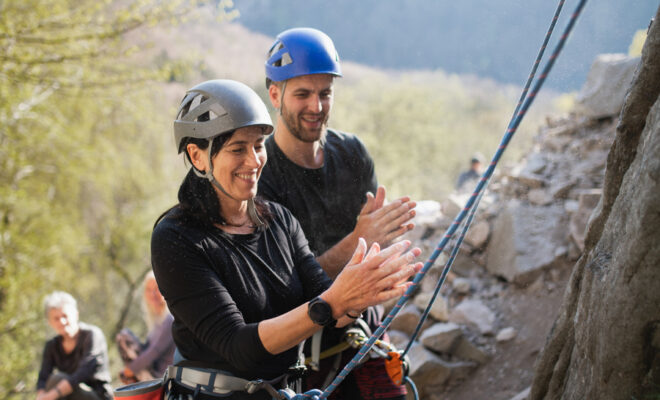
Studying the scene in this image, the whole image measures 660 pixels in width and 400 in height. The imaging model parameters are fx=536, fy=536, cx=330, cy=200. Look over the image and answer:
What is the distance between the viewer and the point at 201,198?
7.38 ft

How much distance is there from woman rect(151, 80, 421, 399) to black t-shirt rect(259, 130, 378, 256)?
18.3 inches

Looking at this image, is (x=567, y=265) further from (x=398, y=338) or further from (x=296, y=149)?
Result: (x=296, y=149)

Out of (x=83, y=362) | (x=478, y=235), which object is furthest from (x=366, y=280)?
(x=478, y=235)

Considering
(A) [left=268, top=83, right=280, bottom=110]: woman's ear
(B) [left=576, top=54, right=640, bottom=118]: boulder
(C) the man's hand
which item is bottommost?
(C) the man's hand

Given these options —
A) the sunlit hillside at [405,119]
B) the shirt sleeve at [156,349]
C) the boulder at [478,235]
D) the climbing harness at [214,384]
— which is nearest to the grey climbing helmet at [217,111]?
the climbing harness at [214,384]

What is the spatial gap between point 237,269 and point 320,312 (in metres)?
0.42

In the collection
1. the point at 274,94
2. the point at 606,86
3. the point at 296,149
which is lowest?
the point at 296,149

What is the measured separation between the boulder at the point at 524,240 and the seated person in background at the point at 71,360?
4255 mm

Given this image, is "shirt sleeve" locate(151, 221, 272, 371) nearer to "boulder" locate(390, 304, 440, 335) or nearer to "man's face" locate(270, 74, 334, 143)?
"man's face" locate(270, 74, 334, 143)

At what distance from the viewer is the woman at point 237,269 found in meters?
1.95

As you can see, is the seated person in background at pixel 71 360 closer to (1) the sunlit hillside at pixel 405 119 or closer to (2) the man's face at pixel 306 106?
(2) the man's face at pixel 306 106

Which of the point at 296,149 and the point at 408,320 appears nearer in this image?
the point at 296,149

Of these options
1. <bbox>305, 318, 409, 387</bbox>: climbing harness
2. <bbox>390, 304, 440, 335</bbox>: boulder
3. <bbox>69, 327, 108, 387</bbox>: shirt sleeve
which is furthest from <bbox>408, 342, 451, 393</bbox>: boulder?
<bbox>69, 327, 108, 387</bbox>: shirt sleeve

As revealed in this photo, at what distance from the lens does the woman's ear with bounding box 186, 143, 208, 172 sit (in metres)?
2.28
